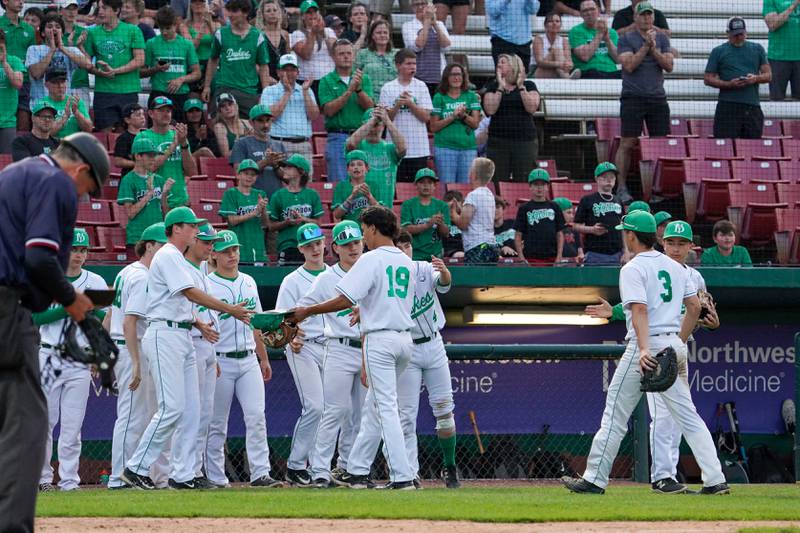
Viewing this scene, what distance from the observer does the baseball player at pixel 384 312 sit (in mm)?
7867

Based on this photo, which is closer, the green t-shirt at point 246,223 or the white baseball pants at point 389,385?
the white baseball pants at point 389,385

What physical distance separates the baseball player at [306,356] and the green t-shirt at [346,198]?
217 cm

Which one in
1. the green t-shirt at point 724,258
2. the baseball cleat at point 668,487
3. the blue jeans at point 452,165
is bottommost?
the baseball cleat at point 668,487

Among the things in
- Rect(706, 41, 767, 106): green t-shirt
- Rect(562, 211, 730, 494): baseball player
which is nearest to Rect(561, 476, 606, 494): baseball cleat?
Rect(562, 211, 730, 494): baseball player

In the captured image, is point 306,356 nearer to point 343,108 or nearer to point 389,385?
point 389,385

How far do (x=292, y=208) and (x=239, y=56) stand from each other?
2.82 m

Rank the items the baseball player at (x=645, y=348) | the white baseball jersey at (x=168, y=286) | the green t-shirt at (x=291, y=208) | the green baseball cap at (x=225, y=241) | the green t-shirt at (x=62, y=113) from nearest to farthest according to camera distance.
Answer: the baseball player at (x=645, y=348)
the white baseball jersey at (x=168, y=286)
the green baseball cap at (x=225, y=241)
the green t-shirt at (x=291, y=208)
the green t-shirt at (x=62, y=113)

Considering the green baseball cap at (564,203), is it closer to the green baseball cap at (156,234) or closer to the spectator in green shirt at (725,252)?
the spectator in green shirt at (725,252)

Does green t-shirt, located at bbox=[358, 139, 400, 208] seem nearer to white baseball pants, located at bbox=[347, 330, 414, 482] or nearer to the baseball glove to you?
white baseball pants, located at bbox=[347, 330, 414, 482]

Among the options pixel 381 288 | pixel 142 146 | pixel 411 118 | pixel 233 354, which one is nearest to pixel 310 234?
pixel 233 354

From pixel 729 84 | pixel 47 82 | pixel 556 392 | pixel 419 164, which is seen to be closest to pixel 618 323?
pixel 556 392

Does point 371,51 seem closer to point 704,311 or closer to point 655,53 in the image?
point 655,53

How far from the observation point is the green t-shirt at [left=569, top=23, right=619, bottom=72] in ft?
52.0

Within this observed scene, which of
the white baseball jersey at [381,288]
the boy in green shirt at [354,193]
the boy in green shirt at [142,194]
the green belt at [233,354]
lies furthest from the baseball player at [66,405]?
the boy in green shirt at [354,193]
